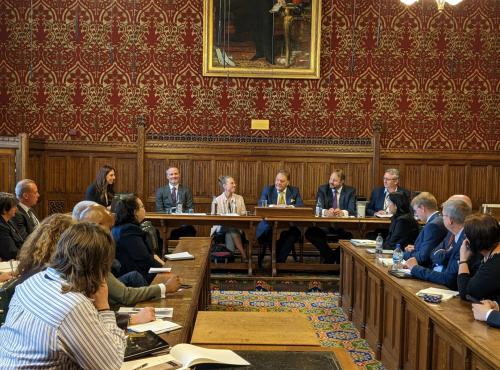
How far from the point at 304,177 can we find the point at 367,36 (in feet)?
9.02

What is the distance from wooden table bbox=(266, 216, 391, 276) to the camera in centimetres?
784

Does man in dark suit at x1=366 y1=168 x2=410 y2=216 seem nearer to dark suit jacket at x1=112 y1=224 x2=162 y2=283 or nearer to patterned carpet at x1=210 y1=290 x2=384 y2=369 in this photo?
patterned carpet at x1=210 y1=290 x2=384 y2=369

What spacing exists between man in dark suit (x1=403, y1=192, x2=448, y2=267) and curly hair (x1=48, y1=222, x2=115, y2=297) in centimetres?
345

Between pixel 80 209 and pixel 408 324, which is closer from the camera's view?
pixel 408 324

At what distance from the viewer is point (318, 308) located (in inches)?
267

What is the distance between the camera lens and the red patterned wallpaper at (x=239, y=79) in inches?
401

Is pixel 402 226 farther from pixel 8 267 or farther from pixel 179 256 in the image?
pixel 8 267

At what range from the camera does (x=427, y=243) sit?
4.97 meters

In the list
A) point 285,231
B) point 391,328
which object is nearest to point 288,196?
point 285,231

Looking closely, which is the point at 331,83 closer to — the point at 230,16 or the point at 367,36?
the point at 367,36

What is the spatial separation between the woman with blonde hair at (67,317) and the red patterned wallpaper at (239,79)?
8.30 meters

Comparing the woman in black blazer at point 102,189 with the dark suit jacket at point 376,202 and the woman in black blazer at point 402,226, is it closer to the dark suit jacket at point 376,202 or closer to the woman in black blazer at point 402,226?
the dark suit jacket at point 376,202

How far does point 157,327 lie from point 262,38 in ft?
26.2

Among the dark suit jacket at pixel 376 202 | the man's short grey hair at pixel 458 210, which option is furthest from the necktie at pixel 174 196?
the man's short grey hair at pixel 458 210
